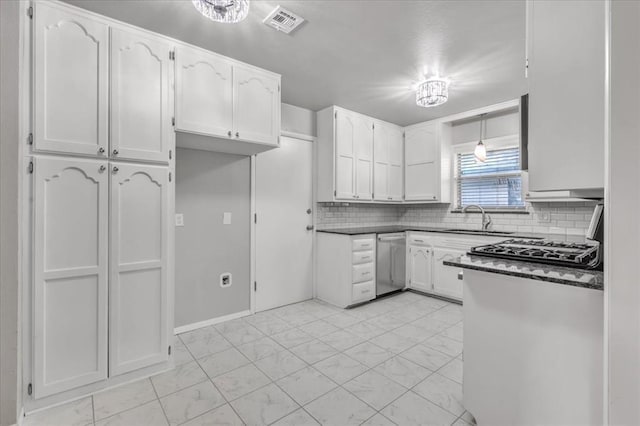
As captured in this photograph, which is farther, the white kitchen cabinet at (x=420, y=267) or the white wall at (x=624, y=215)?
the white kitchen cabinet at (x=420, y=267)

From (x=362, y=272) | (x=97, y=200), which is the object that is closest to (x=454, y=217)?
(x=362, y=272)

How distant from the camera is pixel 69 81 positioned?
71.7 inches

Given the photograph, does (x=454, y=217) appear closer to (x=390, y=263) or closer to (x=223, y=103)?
(x=390, y=263)

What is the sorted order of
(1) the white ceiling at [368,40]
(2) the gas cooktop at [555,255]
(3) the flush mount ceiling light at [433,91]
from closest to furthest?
(2) the gas cooktop at [555,255], (1) the white ceiling at [368,40], (3) the flush mount ceiling light at [433,91]

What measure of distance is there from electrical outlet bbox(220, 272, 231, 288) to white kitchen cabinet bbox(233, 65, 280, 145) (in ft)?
4.88

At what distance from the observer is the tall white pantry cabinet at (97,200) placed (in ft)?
5.74

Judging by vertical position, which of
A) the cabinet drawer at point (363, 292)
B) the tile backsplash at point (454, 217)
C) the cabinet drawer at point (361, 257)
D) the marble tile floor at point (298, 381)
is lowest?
the marble tile floor at point (298, 381)

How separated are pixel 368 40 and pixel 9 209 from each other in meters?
2.57

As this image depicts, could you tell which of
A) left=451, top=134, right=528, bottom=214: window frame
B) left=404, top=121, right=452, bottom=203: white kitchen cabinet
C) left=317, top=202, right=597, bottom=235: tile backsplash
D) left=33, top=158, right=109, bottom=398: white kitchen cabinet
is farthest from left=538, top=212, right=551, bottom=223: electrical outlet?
left=33, top=158, right=109, bottom=398: white kitchen cabinet

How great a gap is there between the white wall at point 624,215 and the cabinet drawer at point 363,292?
8.91 feet

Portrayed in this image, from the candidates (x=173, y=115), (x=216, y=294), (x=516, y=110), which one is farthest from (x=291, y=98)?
(x=516, y=110)

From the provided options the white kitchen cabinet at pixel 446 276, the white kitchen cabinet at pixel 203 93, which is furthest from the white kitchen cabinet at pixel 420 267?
the white kitchen cabinet at pixel 203 93

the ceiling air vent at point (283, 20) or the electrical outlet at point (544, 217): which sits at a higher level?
the ceiling air vent at point (283, 20)

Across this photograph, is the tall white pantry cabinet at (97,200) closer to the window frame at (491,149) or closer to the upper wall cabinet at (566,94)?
the upper wall cabinet at (566,94)
